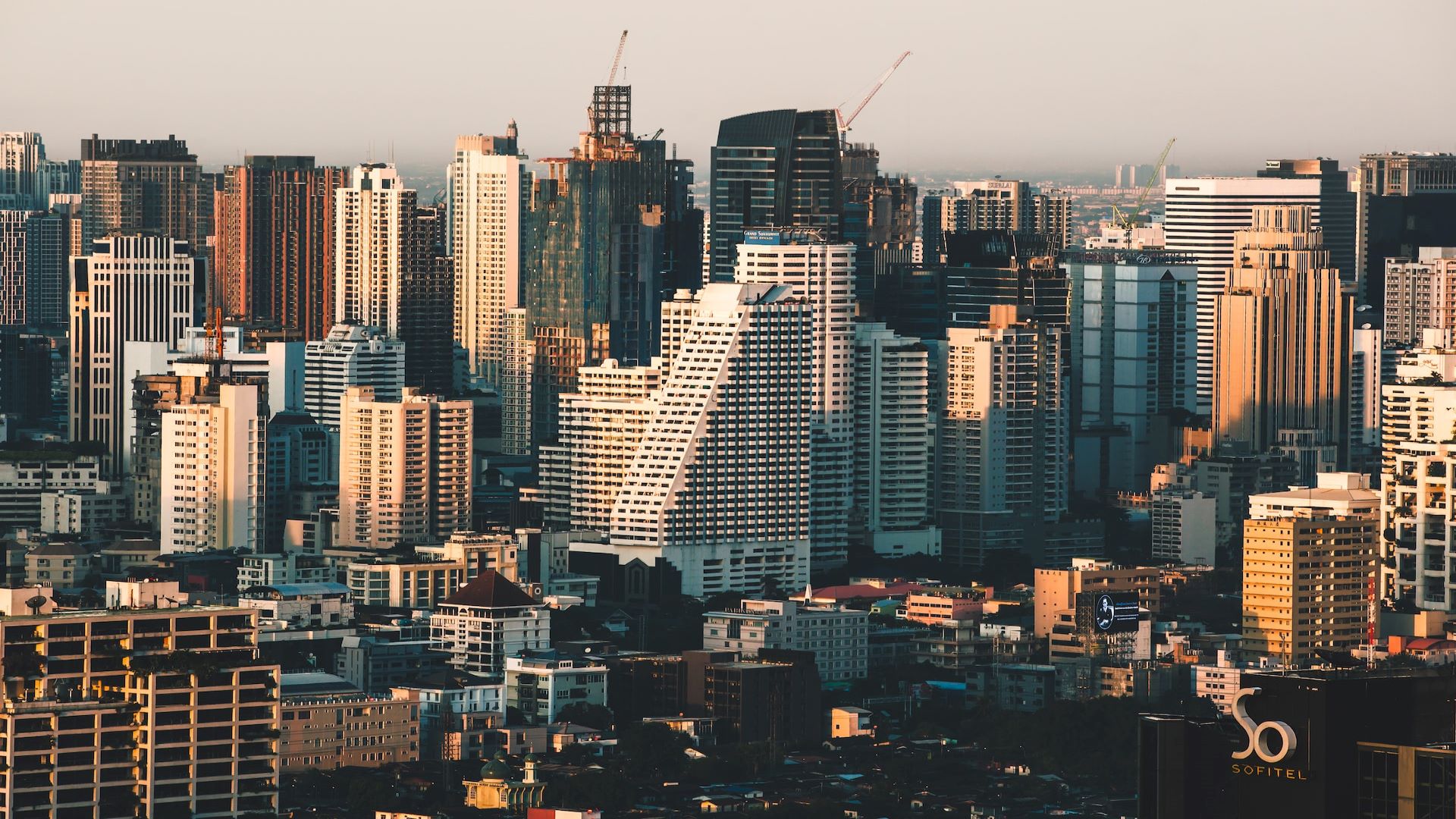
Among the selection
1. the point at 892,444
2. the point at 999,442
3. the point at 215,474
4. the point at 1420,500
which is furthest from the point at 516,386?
the point at 1420,500

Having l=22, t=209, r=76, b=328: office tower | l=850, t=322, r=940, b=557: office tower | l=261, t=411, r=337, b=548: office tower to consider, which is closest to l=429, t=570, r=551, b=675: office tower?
l=261, t=411, r=337, b=548: office tower

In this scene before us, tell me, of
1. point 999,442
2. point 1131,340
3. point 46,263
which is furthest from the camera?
point 46,263

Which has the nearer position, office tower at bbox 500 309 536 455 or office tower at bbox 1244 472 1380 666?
office tower at bbox 1244 472 1380 666

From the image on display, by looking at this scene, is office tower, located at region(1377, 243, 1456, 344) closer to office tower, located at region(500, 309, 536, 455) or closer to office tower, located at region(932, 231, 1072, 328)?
office tower, located at region(932, 231, 1072, 328)

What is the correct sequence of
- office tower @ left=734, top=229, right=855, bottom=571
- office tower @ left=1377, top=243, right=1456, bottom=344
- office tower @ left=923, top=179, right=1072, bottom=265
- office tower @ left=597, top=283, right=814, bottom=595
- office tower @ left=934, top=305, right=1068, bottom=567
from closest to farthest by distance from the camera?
office tower @ left=597, top=283, right=814, bottom=595 < office tower @ left=734, top=229, right=855, bottom=571 < office tower @ left=934, top=305, right=1068, bottom=567 < office tower @ left=1377, top=243, right=1456, bottom=344 < office tower @ left=923, top=179, right=1072, bottom=265

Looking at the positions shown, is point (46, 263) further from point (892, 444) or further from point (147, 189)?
point (892, 444)

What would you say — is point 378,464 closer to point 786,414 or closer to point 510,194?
point 786,414

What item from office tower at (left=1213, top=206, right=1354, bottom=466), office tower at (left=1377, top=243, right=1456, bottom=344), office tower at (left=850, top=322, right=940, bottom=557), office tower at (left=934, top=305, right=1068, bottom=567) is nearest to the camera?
office tower at (left=850, top=322, right=940, bottom=557)
